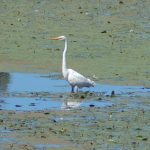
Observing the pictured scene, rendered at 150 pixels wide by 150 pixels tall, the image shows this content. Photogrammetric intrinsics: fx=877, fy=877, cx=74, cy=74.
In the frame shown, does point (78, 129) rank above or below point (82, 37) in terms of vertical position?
below

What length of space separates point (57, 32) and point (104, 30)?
4.70 ft

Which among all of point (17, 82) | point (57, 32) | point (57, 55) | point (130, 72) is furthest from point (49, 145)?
point (57, 32)

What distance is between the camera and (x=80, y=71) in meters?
18.4

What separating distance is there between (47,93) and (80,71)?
295 cm

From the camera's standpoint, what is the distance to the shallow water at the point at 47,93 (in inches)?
562

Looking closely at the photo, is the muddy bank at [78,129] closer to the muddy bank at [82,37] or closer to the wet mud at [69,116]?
the wet mud at [69,116]

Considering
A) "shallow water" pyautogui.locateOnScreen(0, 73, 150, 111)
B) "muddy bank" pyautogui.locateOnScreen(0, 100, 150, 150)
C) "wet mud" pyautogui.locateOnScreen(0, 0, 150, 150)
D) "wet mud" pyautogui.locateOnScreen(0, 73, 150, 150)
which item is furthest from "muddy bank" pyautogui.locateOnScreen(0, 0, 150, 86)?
"muddy bank" pyautogui.locateOnScreen(0, 100, 150, 150)

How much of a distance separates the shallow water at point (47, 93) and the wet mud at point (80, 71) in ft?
0.05

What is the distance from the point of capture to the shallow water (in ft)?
46.8

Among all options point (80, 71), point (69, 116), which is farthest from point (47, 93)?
point (80, 71)

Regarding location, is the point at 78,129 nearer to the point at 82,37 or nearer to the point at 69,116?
the point at 69,116

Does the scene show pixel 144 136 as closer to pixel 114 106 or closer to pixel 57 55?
pixel 114 106

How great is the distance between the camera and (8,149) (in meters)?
10.8

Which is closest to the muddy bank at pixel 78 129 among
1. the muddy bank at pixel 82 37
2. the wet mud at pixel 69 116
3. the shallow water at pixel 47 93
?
the wet mud at pixel 69 116
